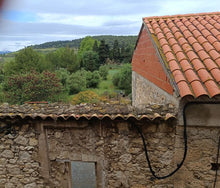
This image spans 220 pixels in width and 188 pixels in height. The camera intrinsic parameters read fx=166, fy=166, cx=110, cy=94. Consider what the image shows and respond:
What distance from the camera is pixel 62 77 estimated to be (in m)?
25.8

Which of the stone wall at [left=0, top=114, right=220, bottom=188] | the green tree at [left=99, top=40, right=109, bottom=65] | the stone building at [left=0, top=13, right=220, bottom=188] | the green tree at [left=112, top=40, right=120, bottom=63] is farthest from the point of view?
the green tree at [left=112, top=40, right=120, bottom=63]

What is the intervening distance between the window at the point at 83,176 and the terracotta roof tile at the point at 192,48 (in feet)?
17.2

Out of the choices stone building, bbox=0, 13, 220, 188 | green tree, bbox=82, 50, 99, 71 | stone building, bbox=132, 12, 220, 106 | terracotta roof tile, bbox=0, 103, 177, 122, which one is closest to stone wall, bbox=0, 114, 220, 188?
stone building, bbox=0, 13, 220, 188

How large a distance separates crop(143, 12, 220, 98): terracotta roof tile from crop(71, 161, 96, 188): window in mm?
5250

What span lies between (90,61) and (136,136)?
3769 cm

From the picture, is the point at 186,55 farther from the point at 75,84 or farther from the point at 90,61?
the point at 90,61

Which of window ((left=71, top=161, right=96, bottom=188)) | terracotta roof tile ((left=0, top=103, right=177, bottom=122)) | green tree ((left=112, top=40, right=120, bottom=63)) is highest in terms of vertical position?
green tree ((left=112, top=40, right=120, bottom=63))

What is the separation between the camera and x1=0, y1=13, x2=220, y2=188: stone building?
2.71 meters

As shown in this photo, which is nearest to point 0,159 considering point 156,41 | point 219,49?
point 156,41

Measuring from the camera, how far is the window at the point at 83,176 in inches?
240

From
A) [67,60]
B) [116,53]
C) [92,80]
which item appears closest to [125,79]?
[92,80]

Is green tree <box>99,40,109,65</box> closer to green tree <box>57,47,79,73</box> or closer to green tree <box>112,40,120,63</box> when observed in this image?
green tree <box>112,40,120,63</box>

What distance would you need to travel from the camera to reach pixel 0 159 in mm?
3336

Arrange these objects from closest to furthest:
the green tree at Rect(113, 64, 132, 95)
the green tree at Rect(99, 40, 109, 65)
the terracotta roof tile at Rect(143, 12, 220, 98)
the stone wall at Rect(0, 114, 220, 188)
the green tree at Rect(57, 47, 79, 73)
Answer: the terracotta roof tile at Rect(143, 12, 220, 98), the stone wall at Rect(0, 114, 220, 188), the green tree at Rect(113, 64, 132, 95), the green tree at Rect(57, 47, 79, 73), the green tree at Rect(99, 40, 109, 65)
